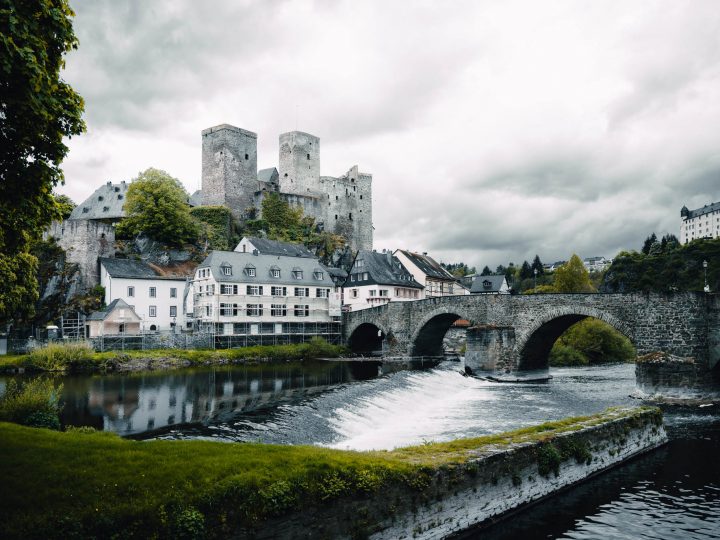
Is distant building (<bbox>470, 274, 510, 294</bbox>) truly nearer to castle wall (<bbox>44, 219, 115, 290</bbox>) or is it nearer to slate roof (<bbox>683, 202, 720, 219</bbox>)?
castle wall (<bbox>44, 219, 115, 290</bbox>)

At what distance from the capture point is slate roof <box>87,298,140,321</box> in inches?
1956

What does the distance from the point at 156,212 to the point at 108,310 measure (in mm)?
17228

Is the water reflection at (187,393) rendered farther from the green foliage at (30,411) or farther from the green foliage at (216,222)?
the green foliage at (216,222)

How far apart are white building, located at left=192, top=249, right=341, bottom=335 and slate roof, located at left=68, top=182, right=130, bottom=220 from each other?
22.0 metres

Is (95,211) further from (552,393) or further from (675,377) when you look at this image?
(675,377)

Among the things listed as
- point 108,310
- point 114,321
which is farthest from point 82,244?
point 114,321

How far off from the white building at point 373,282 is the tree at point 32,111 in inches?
2265

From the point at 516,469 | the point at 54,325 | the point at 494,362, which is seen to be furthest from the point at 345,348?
the point at 516,469

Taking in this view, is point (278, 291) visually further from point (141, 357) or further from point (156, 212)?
point (156, 212)

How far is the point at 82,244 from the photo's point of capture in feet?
188

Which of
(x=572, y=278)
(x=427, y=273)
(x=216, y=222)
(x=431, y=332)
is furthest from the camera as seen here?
(x=427, y=273)

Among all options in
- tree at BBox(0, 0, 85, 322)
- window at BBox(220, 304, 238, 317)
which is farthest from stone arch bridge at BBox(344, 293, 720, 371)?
tree at BBox(0, 0, 85, 322)

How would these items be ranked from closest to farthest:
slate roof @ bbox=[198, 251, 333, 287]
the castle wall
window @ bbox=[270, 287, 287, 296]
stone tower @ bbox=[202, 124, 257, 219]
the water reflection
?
the water reflection < slate roof @ bbox=[198, 251, 333, 287] < the castle wall < window @ bbox=[270, 287, 287, 296] < stone tower @ bbox=[202, 124, 257, 219]

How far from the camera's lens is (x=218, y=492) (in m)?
8.97
